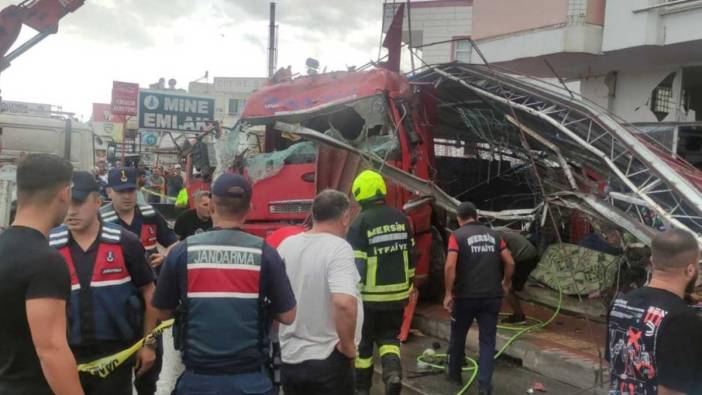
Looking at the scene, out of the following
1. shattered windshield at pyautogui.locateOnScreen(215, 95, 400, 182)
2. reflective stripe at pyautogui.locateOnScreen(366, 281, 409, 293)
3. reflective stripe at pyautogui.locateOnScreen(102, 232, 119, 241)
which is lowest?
reflective stripe at pyautogui.locateOnScreen(366, 281, 409, 293)

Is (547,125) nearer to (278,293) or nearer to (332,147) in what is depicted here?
(332,147)

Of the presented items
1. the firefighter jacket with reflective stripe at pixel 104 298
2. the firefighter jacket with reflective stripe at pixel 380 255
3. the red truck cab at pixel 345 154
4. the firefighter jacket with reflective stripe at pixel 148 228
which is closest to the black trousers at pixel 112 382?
the firefighter jacket with reflective stripe at pixel 104 298

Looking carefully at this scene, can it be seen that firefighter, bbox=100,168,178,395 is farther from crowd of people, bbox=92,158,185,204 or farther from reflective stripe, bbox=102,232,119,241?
crowd of people, bbox=92,158,185,204

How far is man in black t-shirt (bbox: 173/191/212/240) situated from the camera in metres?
5.96

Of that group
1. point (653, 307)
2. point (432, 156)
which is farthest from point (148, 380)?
point (432, 156)

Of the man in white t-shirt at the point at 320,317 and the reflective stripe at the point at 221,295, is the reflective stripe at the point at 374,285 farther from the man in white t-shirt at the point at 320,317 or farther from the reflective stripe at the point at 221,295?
the reflective stripe at the point at 221,295

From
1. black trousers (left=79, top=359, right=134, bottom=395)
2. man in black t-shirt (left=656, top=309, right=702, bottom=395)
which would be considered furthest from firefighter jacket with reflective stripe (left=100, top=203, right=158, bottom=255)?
man in black t-shirt (left=656, top=309, right=702, bottom=395)

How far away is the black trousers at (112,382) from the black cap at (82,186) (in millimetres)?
918

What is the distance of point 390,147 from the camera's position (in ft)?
22.6

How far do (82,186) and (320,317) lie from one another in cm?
145

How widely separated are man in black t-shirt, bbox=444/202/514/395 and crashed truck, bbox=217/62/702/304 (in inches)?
27.7

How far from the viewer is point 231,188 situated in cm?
271

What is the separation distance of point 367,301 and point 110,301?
2.17 metres

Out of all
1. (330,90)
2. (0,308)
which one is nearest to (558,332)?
(330,90)
